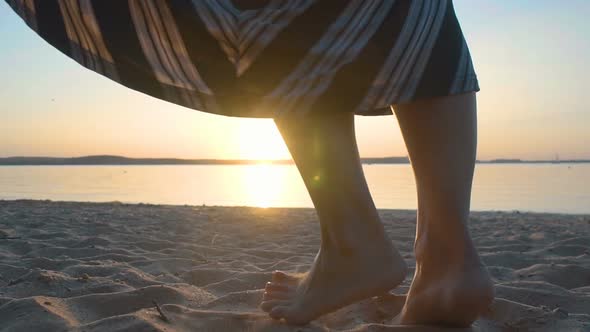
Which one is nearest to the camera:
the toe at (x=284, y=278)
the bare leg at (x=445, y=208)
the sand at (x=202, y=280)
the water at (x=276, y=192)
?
the bare leg at (x=445, y=208)

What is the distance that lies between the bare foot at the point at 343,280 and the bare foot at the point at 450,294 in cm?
8

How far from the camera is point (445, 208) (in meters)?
0.98

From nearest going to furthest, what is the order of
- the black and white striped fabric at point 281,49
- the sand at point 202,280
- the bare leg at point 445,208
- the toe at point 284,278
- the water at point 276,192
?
the black and white striped fabric at point 281,49 < the bare leg at point 445,208 < the sand at point 202,280 < the toe at point 284,278 < the water at point 276,192

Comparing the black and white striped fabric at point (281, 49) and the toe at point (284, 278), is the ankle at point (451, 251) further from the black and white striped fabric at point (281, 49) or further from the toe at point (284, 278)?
the toe at point (284, 278)

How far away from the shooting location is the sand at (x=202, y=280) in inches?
47.1

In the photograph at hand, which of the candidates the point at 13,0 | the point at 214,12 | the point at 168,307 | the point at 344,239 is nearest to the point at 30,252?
the point at 168,307

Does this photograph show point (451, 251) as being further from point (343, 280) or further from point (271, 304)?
point (271, 304)

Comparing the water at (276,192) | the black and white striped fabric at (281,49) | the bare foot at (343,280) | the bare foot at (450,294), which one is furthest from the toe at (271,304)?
the water at (276,192)

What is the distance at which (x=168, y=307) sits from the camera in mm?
1307

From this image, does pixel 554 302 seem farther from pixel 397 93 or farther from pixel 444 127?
pixel 397 93

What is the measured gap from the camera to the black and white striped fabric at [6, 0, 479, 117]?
809 mm

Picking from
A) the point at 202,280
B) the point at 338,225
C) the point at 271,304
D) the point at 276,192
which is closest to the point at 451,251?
the point at 338,225

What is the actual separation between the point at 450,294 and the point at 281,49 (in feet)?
1.94

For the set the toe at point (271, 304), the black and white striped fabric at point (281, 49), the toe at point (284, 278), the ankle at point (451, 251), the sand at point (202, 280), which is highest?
the black and white striped fabric at point (281, 49)
